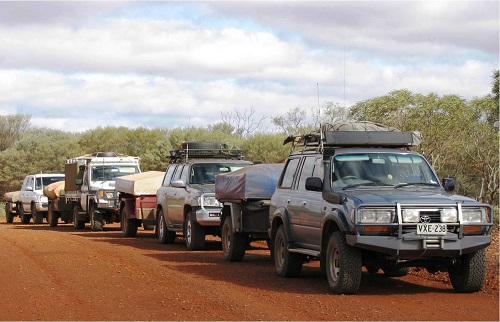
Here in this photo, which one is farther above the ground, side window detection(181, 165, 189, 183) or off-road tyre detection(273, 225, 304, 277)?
side window detection(181, 165, 189, 183)

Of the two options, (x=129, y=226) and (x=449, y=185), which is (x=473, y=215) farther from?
(x=129, y=226)

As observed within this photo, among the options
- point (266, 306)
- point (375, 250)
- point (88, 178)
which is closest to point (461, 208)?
point (375, 250)

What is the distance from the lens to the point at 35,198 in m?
36.3

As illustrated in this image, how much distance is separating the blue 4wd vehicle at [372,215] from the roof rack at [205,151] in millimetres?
7793

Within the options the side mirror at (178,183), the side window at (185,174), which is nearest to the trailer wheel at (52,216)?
the side window at (185,174)

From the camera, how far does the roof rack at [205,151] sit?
2205 cm

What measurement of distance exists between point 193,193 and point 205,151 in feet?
8.12

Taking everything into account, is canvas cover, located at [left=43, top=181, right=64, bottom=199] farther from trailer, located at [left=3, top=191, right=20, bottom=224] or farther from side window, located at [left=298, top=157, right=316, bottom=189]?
side window, located at [left=298, top=157, right=316, bottom=189]

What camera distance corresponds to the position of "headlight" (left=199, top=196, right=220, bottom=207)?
19.2 metres

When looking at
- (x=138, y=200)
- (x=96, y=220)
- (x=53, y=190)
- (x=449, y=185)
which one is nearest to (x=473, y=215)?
(x=449, y=185)

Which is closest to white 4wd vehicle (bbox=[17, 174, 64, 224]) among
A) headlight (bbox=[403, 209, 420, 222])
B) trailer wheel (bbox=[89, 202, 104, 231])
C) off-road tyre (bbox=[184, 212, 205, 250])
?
trailer wheel (bbox=[89, 202, 104, 231])

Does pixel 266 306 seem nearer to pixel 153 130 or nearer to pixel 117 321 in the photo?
pixel 117 321

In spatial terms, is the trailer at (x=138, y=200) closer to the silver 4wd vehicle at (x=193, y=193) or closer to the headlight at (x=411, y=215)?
the silver 4wd vehicle at (x=193, y=193)

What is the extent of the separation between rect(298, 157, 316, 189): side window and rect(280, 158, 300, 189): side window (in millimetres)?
366
